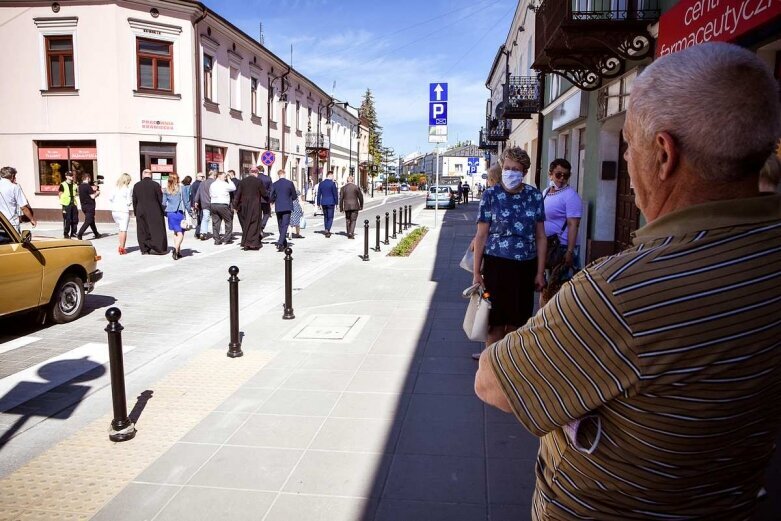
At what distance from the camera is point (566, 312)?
117 centimetres

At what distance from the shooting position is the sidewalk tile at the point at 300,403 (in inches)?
180

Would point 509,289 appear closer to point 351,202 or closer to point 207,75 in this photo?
point 351,202

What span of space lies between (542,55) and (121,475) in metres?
8.84

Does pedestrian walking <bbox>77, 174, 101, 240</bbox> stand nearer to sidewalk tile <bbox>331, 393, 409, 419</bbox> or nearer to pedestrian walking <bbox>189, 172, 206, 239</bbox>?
pedestrian walking <bbox>189, 172, 206, 239</bbox>

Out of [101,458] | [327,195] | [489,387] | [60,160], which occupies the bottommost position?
[101,458]

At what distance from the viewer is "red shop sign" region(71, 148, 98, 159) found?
2241cm

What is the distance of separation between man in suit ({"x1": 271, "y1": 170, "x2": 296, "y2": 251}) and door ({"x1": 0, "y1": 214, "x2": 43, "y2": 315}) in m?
8.10

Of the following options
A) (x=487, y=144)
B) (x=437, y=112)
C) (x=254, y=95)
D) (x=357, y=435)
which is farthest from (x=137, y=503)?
(x=487, y=144)

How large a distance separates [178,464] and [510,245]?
2.88m

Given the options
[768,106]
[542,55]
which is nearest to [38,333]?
[768,106]

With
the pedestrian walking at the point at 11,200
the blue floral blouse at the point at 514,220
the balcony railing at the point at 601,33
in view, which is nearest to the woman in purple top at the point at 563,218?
the blue floral blouse at the point at 514,220

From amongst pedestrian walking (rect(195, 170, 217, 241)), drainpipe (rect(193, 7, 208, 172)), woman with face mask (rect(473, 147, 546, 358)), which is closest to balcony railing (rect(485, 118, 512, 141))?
drainpipe (rect(193, 7, 208, 172))

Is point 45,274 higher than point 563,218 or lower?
lower

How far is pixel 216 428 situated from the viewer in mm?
4258
